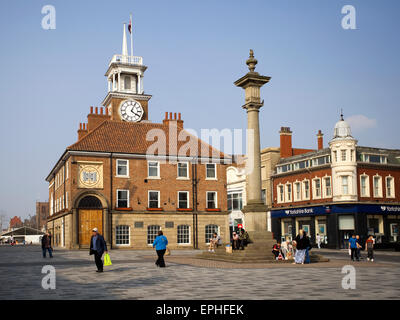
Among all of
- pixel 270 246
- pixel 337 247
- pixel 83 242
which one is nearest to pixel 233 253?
pixel 270 246

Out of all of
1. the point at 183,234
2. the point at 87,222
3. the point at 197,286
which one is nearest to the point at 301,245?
the point at 197,286

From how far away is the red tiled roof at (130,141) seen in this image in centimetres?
4325

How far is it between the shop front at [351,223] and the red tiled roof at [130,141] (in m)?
12.7

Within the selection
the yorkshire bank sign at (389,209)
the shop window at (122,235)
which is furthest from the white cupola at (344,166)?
the shop window at (122,235)

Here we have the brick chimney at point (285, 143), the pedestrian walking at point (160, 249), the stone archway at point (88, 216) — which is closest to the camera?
the pedestrian walking at point (160, 249)

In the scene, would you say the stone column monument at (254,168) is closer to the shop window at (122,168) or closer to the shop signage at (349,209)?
the shop window at (122,168)

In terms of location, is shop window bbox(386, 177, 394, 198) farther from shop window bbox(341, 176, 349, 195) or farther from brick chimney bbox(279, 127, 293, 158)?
brick chimney bbox(279, 127, 293, 158)

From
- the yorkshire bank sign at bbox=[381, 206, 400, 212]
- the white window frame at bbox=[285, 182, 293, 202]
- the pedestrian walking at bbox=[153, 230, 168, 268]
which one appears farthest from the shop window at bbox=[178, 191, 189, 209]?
the pedestrian walking at bbox=[153, 230, 168, 268]

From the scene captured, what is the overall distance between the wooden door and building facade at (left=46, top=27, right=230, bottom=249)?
0.28 feet

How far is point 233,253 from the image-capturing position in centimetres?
2472

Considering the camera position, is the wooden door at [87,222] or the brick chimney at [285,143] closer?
the wooden door at [87,222]
